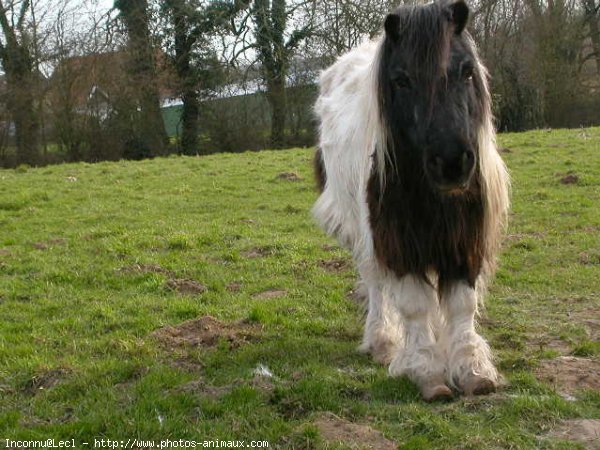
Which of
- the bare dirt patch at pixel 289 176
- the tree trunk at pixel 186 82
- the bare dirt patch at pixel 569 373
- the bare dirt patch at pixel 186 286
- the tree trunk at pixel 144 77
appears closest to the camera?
the bare dirt patch at pixel 569 373

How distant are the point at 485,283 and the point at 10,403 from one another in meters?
3.19

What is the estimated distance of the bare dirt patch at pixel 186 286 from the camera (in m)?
7.14

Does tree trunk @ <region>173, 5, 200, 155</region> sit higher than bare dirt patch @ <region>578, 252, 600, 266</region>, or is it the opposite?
tree trunk @ <region>173, 5, 200, 155</region>

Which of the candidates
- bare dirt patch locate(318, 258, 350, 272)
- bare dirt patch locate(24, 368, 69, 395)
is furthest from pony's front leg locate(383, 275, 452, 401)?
bare dirt patch locate(318, 258, 350, 272)

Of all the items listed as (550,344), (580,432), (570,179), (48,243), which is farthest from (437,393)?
(570,179)

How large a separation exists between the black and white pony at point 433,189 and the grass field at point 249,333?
311 millimetres

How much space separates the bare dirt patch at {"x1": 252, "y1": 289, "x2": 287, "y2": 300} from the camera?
6854 mm

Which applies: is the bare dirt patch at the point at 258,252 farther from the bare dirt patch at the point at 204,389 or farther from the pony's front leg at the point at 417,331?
the pony's front leg at the point at 417,331

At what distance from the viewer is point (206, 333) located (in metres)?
5.56

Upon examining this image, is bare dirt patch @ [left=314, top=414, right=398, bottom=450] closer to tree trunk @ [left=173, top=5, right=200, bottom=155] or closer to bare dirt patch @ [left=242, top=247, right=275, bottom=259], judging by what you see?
bare dirt patch @ [left=242, top=247, right=275, bottom=259]

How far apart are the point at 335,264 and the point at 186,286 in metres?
1.84

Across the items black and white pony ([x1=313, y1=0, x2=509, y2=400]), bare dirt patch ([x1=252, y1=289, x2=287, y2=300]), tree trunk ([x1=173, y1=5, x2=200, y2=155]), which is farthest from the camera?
tree trunk ([x1=173, y1=5, x2=200, y2=155])

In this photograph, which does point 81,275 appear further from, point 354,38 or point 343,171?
point 354,38

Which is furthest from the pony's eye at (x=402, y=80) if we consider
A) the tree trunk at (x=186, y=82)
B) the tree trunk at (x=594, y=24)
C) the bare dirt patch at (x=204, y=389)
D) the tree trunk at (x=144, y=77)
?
the tree trunk at (x=594, y=24)
